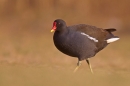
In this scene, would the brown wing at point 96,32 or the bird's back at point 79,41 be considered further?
the brown wing at point 96,32

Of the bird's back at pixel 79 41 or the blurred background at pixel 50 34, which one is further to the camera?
the blurred background at pixel 50 34

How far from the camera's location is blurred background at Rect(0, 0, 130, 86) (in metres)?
6.29

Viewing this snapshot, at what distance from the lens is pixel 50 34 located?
9.94 meters

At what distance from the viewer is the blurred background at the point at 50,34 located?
6293 millimetres

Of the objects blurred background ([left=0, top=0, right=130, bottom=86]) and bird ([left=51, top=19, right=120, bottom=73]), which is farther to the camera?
blurred background ([left=0, top=0, right=130, bottom=86])

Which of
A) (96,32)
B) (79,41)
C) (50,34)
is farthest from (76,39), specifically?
(50,34)

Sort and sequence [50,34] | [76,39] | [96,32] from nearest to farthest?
[76,39]
[96,32]
[50,34]

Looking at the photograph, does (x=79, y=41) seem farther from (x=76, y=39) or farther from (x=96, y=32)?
(x=96, y=32)

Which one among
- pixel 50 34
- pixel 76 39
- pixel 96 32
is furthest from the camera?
pixel 50 34

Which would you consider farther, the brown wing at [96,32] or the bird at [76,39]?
the brown wing at [96,32]

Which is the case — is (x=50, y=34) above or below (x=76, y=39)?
below

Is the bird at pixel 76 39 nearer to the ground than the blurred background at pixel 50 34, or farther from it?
Result: farther from it

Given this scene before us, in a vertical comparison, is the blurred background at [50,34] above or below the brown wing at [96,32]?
below

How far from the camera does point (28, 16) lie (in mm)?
10820
